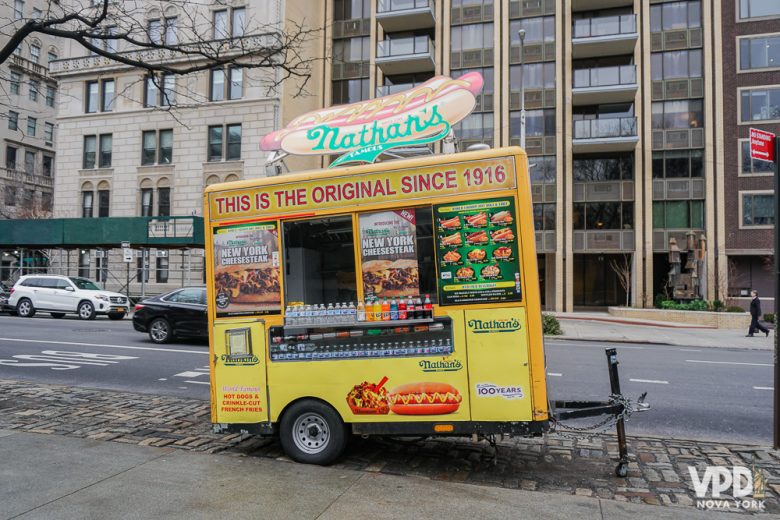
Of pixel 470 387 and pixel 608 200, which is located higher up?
pixel 608 200

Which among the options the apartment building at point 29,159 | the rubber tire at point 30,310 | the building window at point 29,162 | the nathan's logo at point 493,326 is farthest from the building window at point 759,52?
the building window at point 29,162

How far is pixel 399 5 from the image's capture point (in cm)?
3506

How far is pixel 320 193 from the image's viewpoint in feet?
17.4

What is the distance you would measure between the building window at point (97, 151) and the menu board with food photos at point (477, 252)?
39.2 meters

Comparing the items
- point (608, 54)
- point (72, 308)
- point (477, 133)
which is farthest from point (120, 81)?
point (608, 54)

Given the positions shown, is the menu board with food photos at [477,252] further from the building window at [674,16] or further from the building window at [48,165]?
the building window at [48,165]

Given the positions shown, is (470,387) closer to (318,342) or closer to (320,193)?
(318,342)

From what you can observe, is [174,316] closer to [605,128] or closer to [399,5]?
[605,128]

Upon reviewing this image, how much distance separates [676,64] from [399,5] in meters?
17.1

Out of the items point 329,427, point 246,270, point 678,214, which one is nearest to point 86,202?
point 678,214

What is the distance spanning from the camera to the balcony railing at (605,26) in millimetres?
31531

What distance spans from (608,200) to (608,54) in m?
8.96

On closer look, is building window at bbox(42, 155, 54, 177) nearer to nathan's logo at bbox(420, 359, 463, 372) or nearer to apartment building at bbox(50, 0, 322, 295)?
apartment building at bbox(50, 0, 322, 295)

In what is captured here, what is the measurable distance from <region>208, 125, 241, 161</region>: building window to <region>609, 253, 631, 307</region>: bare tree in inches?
964
